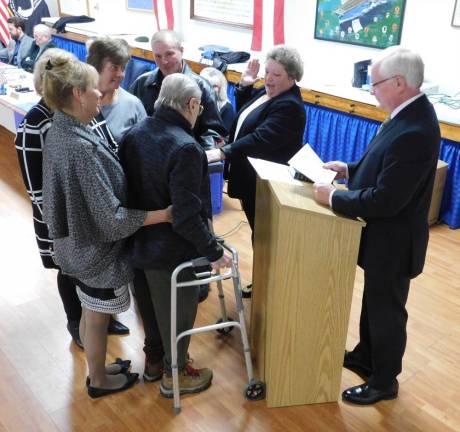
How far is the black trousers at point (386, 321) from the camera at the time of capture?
1.92m

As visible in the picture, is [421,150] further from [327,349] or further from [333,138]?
[333,138]

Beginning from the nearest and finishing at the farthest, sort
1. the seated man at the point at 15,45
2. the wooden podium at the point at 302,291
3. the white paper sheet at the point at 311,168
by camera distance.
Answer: the wooden podium at the point at 302,291 → the white paper sheet at the point at 311,168 → the seated man at the point at 15,45

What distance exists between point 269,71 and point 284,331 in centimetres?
118

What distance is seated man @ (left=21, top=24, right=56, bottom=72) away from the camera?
582 cm

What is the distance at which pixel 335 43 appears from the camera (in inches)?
184

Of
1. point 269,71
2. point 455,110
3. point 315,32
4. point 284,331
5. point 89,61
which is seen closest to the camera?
point 284,331

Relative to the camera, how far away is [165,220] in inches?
69.6

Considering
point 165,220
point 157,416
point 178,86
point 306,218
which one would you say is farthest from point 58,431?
point 178,86

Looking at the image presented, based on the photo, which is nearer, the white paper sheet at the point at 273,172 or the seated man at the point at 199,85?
the white paper sheet at the point at 273,172

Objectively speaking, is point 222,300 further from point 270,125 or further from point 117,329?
point 270,125

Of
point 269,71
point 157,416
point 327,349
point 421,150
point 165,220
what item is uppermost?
point 269,71

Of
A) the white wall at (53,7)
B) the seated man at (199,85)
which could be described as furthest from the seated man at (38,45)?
the seated man at (199,85)

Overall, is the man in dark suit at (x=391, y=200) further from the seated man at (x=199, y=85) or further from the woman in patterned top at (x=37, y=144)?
the woman in patterned top at (x=37, y=144)

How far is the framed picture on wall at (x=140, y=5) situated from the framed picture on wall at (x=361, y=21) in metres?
2.92
